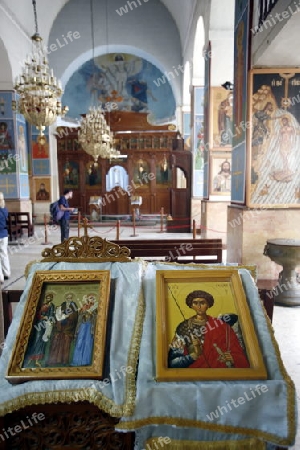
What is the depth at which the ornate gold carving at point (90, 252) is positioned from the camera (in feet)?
7.06

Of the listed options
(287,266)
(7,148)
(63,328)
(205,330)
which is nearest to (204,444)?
(205,330)

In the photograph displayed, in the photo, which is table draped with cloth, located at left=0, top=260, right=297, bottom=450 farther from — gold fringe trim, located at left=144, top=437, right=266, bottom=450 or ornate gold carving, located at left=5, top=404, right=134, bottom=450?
ornate gold carving, located at left=5, top=404, right=134, bottom=450

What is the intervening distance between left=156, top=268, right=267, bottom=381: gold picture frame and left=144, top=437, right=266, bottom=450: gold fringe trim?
324 mm

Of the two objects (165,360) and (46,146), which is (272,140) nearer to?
(165,360)

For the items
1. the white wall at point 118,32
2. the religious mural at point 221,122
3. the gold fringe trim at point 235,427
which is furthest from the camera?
the white wall at point 118,32

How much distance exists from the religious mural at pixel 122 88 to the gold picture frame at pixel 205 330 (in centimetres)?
2076

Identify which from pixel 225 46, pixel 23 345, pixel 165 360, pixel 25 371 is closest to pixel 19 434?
pixel 25 371

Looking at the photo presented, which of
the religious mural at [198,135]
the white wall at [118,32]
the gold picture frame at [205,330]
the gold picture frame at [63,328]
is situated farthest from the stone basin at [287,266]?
the white wall at [118,32]

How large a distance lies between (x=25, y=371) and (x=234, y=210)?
18.2ft

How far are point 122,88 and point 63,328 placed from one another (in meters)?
22.1

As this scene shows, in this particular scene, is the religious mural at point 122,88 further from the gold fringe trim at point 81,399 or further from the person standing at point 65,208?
the gold fringe trim at point 81,399

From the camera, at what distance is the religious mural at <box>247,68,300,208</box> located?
224 inches

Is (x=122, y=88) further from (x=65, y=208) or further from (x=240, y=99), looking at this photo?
(x=240, y=99)

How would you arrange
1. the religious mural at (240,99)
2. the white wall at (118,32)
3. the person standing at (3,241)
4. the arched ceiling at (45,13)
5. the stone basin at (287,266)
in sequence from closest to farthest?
1. the stone basin at (287,266)
2. the person standing at (3,241)
3. the religious mural at (240,99)
4. the arched ceiling at (45,13)
5. the white wall at (118,32)
